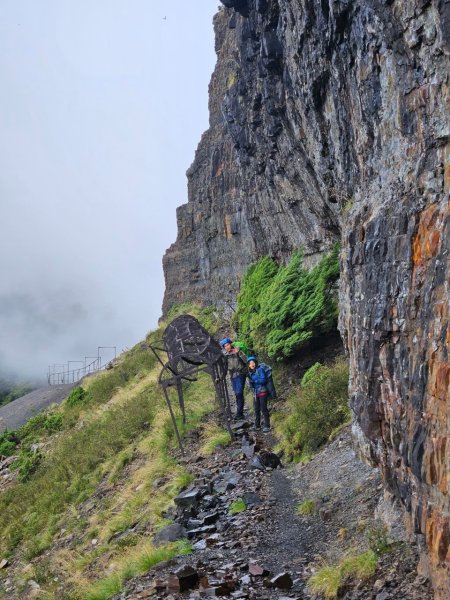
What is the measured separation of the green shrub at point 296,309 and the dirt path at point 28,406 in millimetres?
20839

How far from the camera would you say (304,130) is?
42.9 feet

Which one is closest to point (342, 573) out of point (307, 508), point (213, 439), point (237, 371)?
point (307, 508)

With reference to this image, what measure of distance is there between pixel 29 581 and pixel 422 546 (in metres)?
8.35

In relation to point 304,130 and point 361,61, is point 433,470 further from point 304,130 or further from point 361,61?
point 304,130

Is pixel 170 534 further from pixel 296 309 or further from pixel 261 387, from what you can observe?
pixel 296 309

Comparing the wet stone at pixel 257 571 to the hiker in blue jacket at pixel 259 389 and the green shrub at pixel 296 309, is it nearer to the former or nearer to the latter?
the hiker in blue jacket at pixel 259 389

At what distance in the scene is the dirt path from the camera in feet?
115

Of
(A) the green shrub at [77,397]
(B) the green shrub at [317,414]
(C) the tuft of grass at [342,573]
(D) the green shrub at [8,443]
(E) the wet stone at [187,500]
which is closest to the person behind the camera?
(C) the tuft of grass at [342,573]

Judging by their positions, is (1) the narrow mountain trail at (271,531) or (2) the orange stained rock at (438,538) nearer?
(2) the orange stained rock at (438,538)

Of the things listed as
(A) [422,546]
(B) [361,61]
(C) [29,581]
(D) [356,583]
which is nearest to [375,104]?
(B) [361,61]

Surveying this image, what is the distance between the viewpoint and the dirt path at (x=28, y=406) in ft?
115

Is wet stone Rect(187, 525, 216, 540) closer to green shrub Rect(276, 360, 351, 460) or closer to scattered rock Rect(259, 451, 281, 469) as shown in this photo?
scattered rock Rect(259, 451, 281, 469)

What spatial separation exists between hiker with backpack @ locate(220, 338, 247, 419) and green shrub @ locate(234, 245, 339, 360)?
1524 millimetres

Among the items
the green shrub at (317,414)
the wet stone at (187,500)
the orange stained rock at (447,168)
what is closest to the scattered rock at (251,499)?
the wet stone at (187,500)
